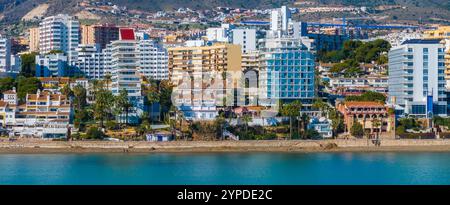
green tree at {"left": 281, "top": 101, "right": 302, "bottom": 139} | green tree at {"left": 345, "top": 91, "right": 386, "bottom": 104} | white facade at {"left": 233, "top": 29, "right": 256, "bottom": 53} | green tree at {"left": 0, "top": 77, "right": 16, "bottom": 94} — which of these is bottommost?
green tree at {"left": 281, "top": 101, "right": 302, "bottom": 139}

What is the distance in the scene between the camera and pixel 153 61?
1320 inches

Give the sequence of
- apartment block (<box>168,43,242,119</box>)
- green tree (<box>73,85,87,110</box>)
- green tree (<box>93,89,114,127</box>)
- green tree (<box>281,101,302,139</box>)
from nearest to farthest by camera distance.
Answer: green tree (<box>281,101,302,139</box>) < green tree (<box>93,89,114,127</box>) < apartment block (<box>168,43,242,119</box>) < green tree (<box>73,85,87,110</box>)

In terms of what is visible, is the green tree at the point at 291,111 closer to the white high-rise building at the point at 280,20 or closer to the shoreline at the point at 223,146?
the shoreline at the point at 223,146

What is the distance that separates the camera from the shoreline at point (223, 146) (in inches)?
885

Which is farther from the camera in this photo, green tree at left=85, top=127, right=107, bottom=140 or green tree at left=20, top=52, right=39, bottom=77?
green tree at left=20, top=52, right=39, bottom=77

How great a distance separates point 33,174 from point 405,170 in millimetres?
6461

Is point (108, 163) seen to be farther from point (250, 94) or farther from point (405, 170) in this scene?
point (250, 94)

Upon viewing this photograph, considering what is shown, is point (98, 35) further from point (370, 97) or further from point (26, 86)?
point (370, 97)

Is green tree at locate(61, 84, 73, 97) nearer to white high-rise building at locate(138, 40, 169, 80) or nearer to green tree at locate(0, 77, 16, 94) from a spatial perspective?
green tree at locate(0, 77, 16, 94)

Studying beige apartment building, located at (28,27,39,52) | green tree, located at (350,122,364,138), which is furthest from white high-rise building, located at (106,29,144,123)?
beige apartment building, located at (28,27,39,52)

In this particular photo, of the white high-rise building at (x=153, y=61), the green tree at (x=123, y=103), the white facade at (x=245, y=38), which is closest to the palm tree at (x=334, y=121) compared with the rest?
the green tree at (x=123, y=103)

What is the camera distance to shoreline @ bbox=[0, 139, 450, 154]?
22.5 meters

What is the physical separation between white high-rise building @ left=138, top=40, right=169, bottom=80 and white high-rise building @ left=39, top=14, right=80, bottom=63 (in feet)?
24.9
